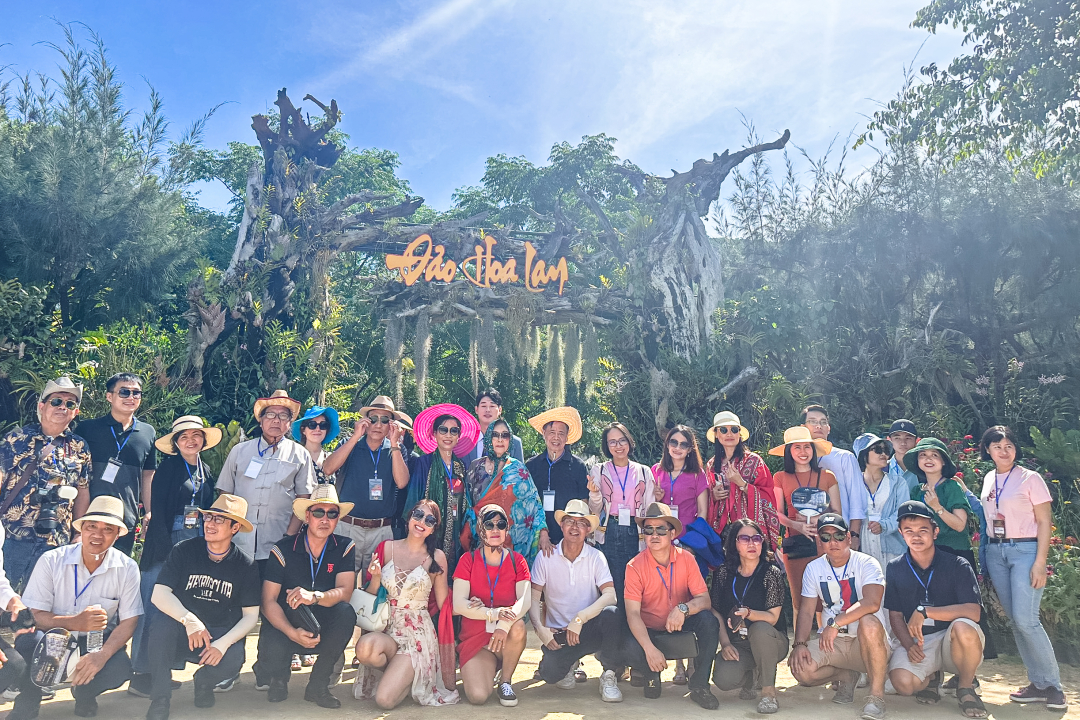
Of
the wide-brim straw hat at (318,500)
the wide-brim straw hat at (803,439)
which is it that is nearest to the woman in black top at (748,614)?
the wide-brim straw hat at (803,439)

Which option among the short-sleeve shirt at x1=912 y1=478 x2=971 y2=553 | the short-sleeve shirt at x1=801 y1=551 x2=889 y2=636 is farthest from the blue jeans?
the short-sleeve shirt at x1=801 y1=551 x2=889 y2=636

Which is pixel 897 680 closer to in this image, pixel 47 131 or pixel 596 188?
pixel 47 131

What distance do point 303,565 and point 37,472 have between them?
148cm

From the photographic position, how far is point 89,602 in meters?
3.62

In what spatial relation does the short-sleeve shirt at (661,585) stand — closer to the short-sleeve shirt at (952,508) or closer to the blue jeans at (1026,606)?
the short-sleeve shirt at (952,508)

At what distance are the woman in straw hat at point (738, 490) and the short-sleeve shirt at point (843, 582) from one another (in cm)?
47

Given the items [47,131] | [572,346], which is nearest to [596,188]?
[572,346]

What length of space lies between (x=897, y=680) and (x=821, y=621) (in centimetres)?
45

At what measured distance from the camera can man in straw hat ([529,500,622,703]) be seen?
4113mm

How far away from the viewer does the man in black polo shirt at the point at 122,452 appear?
424cm

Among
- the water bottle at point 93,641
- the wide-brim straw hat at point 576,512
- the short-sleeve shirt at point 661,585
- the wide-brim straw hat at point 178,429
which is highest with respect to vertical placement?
the wide-brim straw hat at point 178,429

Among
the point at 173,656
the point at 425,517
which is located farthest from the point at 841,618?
the point at 173,656

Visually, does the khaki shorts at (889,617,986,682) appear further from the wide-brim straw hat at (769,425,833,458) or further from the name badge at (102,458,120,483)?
the name badge at (102,458,120,483)

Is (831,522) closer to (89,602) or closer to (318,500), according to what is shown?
(318,500)
